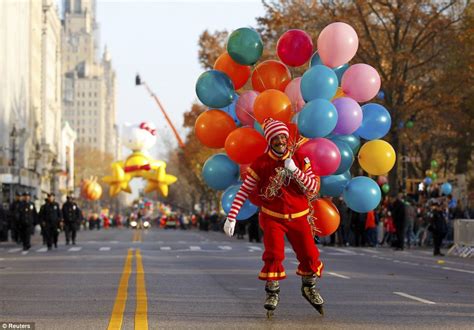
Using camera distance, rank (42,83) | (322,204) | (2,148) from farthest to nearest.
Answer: (42,83) → (2,148) → (322,204)

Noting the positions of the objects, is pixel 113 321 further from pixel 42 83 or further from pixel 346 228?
pixel 42 83

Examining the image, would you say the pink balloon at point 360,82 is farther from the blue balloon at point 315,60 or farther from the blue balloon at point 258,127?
the blue balloon at point 258,127

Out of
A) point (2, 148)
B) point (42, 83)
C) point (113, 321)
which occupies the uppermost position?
point (42, 83)

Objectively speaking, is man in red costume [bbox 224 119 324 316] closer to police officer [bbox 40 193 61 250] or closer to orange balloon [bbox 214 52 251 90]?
orange balloon [bbox 214 52 251 90]

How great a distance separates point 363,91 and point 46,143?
110878 mm

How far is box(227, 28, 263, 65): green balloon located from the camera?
51.3 ft

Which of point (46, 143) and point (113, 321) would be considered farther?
point (46, 143)

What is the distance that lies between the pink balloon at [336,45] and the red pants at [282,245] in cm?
296

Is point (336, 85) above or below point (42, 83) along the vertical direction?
below

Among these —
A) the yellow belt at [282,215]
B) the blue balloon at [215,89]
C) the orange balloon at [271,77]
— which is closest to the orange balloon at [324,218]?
the yellow belt at [282,215]

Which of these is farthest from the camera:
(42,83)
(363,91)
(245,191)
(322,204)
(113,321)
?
(42,83)

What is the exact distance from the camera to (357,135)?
51.0ft

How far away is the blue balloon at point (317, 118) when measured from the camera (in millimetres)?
14352

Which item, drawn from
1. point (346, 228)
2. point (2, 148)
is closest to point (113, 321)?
point (346, 228)
